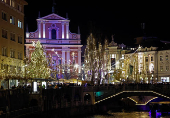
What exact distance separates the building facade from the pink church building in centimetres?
4035

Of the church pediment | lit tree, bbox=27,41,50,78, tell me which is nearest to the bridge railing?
lit tree, bbox=27,41,50,78

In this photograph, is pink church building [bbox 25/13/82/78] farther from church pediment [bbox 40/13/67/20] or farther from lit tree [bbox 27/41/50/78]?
lit tree [bbox 27/41/50/78]

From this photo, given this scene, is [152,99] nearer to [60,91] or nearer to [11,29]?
[60,91]

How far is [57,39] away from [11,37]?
153ft

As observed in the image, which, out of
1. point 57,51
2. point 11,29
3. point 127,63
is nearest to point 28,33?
point 57,51

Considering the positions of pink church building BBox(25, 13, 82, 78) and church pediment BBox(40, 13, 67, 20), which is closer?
pink church building BBox(25, 13, 82, 78)

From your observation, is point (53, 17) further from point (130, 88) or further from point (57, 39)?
point (130, 88)

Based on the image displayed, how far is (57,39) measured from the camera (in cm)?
11069

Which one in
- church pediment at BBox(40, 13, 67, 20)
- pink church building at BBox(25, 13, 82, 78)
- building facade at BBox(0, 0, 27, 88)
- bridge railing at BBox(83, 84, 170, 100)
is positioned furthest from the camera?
church pediment at BBox(40, 13, 67, 20)

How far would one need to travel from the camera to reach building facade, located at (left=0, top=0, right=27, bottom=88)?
197 feet

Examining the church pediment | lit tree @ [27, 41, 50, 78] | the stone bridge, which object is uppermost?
the church pediment

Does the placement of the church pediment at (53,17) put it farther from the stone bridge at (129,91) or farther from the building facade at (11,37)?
the stone bridge at (129,91)

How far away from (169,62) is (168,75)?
3294 mm

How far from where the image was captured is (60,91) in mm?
61250
